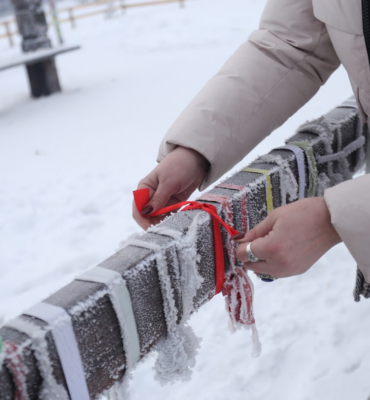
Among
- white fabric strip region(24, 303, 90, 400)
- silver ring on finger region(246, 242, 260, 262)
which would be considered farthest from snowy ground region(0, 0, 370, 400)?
white fabric strip region(24, 303, 90, 400)

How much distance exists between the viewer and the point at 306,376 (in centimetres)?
153

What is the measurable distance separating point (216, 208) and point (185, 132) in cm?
27

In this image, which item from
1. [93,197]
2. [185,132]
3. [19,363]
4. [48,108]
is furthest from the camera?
[48,108]

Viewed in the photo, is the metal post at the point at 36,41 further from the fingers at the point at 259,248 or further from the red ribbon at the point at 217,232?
the fingers at the point at 259,248

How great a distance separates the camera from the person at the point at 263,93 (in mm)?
996

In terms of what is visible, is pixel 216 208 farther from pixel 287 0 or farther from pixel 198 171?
pixel 287 0

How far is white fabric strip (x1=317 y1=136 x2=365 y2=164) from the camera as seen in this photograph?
1292 millimetres

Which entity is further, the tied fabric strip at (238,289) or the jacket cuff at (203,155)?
the jacket cuff at (203,155)

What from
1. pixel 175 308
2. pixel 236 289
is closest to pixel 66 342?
pixel 175 308

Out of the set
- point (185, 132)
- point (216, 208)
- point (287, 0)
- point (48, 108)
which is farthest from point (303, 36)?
point (48, 108)

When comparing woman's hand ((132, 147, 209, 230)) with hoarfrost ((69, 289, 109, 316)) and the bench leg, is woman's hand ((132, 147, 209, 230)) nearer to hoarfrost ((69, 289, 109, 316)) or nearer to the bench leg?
hoarfrost ((69, 289, 109, 316))

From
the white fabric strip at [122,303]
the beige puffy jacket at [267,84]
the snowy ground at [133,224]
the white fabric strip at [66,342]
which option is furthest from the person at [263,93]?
the snowy ground at [133,224]

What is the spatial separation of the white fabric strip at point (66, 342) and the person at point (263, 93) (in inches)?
14.6

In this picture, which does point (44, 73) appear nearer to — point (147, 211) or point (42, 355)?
point (147, 211)
